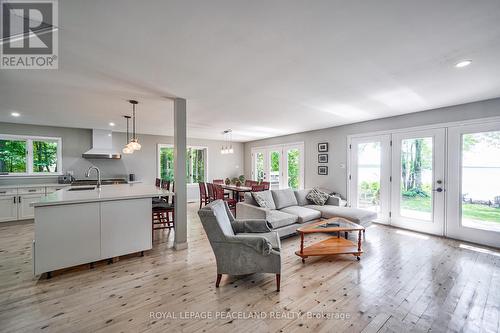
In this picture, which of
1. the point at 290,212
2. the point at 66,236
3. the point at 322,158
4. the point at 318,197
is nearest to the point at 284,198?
the point at 290,212

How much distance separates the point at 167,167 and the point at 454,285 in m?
7.65

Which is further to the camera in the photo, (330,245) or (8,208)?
(8,208)

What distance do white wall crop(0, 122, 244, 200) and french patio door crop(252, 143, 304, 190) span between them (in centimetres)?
151

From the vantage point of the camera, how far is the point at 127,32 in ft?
5.68

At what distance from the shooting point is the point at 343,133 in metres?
5.49

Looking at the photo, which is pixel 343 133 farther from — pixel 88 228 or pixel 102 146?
pixel 102 146

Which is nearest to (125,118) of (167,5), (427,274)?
(167,5)

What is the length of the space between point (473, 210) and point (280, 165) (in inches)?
195

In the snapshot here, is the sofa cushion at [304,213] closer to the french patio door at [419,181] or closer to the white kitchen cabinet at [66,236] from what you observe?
the french patio door at [419,181]

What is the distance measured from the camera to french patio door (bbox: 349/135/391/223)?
184 inches

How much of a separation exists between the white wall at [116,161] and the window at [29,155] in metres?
0.14

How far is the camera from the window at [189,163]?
7.36m

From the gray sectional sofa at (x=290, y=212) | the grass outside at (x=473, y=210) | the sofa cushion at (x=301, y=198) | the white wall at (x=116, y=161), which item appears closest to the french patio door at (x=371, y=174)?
the grass outside at (x=473, y=210)

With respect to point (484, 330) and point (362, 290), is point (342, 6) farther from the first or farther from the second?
point (484, 330)
